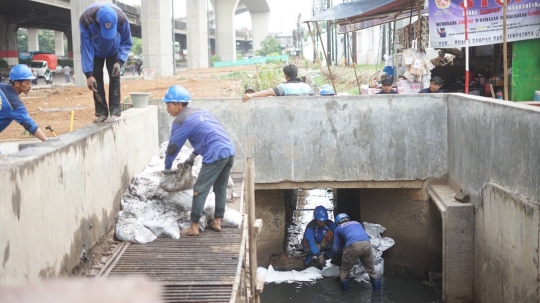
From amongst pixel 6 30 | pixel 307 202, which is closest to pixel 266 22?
pixel 6 30

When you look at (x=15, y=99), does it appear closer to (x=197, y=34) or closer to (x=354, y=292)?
(x=354, y=292)

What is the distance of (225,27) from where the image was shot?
69188 mm

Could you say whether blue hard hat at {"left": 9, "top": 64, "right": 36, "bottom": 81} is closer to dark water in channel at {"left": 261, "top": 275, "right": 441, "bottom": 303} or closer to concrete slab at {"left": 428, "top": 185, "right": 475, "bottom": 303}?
dark water in channel at {"left": 261, "top": 275, "right": 441, "bottom": 303}

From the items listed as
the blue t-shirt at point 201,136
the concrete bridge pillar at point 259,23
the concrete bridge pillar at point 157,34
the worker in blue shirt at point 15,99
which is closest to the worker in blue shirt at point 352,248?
the blue t-shirt at point 201,136

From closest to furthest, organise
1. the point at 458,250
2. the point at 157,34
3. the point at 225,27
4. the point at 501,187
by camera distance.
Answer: the point at 501,187
the point at 458,250
the point at 157,34
the point at 225,27

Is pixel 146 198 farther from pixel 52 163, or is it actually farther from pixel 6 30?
pixel 6 30

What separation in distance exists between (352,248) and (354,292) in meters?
0.98

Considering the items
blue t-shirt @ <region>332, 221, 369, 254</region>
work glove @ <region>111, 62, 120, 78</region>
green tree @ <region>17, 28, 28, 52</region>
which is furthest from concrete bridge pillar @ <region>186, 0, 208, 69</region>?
green tree @ <region>17, 28, 28, 52</region>

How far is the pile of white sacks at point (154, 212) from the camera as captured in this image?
→ 22.4 feet

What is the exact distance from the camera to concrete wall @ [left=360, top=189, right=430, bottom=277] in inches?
440

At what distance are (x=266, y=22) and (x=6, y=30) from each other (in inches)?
1599

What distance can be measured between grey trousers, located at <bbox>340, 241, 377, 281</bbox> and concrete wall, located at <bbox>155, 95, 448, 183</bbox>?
115cm

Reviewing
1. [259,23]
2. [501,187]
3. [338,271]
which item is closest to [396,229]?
[338,271]

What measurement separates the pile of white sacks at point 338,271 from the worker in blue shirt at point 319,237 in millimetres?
238
